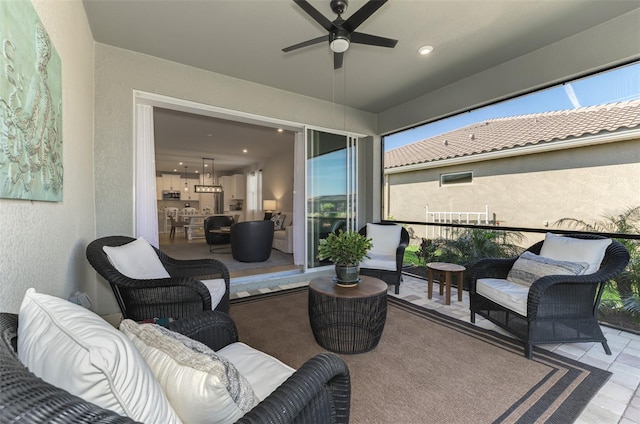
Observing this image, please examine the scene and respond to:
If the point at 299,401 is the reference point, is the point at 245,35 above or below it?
above

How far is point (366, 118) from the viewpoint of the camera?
516 centimetres

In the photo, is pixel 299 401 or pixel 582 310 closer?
pixel 299 401

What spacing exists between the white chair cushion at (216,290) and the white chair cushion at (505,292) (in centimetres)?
243

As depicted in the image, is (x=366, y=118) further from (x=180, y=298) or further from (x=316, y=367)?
(x=316, y=367)

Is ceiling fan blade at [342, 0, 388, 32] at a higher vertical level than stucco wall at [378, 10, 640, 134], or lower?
lower

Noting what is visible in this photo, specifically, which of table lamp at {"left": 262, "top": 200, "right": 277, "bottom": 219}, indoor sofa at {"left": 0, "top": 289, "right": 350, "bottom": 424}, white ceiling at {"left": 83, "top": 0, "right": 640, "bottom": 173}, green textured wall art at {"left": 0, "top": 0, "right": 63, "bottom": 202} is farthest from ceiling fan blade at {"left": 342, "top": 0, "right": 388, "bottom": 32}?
table lamp at {"left": 262, "top": 200, "right": 277, "bottom": 219}

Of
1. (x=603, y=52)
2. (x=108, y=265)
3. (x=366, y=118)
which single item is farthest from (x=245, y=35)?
(x=603, y=52)

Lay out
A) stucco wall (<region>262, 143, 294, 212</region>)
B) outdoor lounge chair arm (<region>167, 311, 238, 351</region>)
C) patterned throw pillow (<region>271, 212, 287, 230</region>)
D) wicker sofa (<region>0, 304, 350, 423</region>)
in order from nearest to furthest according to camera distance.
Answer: wicker sofa (<region>0, 304, 350, 423</region>) < outdoor lounge chair arm (<region>167, 311, 238, 351</region>) < patterned throw pillow (<region>271, 212, 287, 230</region>) < stucco wall (<region>262, 143, 294, 212</region>)

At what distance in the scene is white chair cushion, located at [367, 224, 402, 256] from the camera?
14.0 feet

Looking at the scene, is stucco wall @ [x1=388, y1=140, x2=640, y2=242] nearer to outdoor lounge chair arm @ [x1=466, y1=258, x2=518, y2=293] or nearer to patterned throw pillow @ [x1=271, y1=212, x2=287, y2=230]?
outdoor lounge chair arm @ [x1=466, y1=258, x2=518, y2=293]

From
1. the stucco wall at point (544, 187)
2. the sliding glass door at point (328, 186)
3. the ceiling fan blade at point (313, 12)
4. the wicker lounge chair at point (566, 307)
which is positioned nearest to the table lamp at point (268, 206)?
the sliding glass door at point (328, 186)

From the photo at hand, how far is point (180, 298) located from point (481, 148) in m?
4.46

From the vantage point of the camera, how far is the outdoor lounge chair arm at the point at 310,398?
81 centimetres

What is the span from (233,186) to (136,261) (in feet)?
31.1
